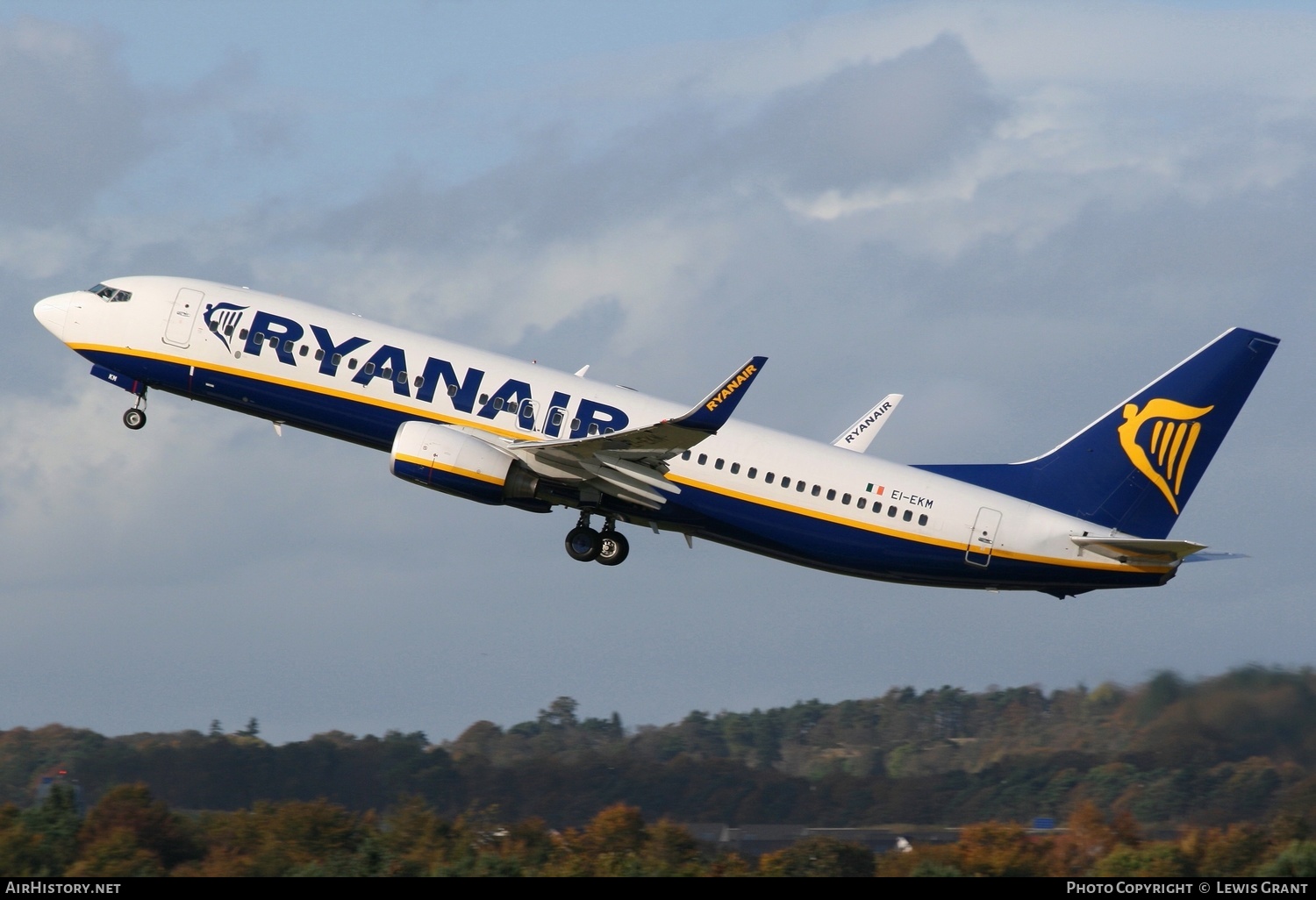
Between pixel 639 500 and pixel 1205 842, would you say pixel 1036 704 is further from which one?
pixel 639 500

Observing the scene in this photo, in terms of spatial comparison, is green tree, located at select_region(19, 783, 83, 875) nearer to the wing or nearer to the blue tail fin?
Answer: the wing

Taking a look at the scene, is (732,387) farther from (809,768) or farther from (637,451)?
(809,768)

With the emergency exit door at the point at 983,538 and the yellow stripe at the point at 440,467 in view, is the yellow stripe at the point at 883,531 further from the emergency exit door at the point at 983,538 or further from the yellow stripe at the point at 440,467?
the yellow stripe at the point at 440,467

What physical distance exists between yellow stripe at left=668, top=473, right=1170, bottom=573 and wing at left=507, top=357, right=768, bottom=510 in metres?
0.87

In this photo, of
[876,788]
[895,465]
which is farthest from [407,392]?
[876,788]

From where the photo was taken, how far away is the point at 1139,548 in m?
45.9

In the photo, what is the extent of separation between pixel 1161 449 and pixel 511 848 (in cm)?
2124

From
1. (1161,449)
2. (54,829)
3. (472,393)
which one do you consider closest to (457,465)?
(472,393)

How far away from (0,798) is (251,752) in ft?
30.0

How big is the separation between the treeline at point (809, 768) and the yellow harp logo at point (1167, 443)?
6.61 meters

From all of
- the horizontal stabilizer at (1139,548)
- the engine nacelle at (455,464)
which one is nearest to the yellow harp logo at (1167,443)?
the horizontal stabilizer at (1139,548)

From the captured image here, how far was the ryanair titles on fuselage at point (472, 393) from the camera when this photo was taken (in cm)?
4697

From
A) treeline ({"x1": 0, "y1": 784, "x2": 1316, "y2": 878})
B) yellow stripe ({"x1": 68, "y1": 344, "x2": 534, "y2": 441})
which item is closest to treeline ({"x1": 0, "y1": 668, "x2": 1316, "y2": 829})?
treeline ({"x1": 0, "y1": 784, "x2": 1316, "y2": 878})

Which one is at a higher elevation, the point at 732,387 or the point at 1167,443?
the point at 1167,443
